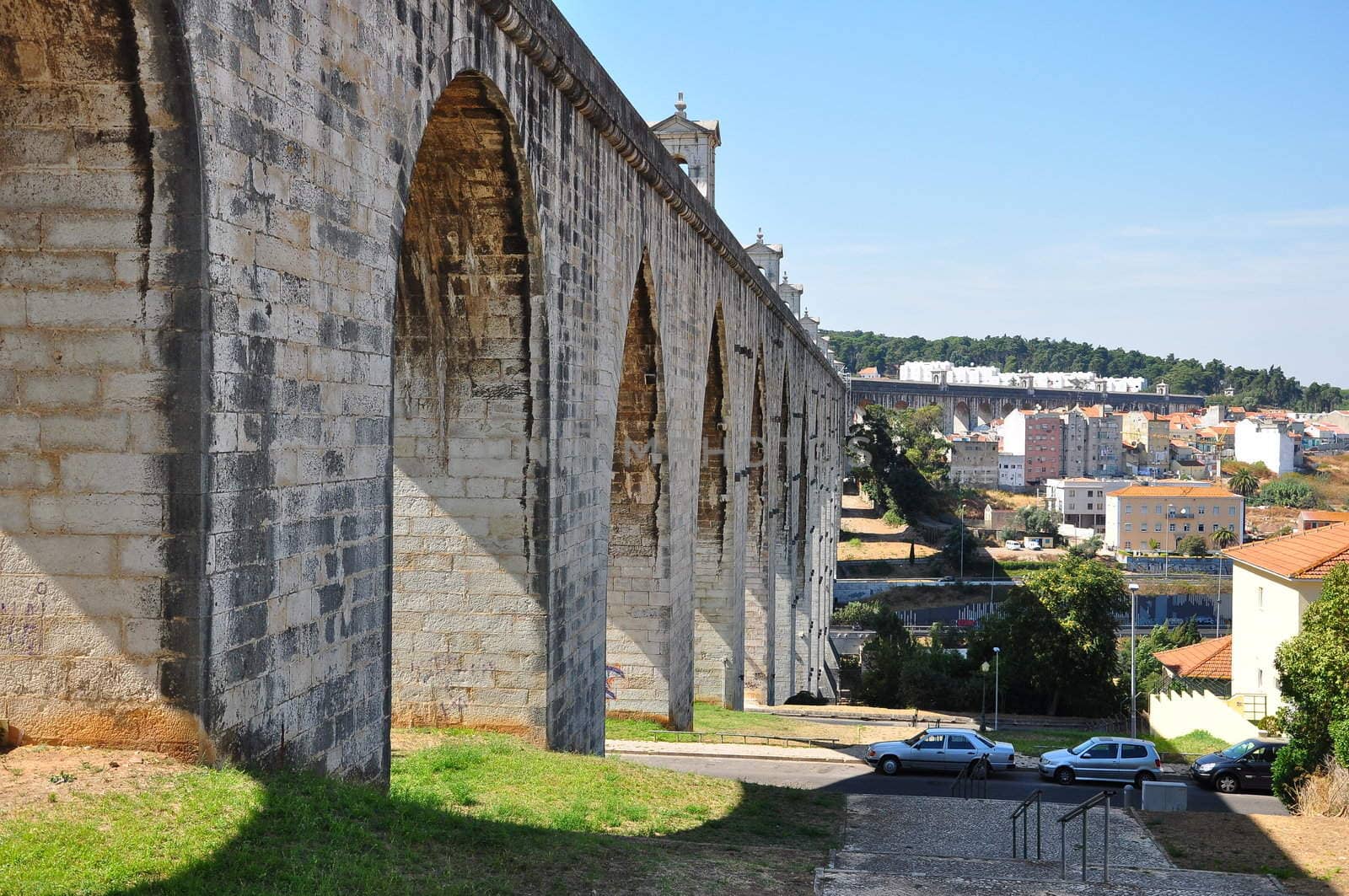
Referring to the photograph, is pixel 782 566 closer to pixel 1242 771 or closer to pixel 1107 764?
pixel 1107 764

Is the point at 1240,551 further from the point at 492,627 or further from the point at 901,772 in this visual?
the point at 492,627

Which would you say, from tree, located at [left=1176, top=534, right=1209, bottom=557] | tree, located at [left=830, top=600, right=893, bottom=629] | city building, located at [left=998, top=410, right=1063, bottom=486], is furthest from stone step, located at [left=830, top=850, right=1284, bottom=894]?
city building, located at [left=998, top=410, right=1063, bottom=486]

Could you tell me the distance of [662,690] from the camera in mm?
16234

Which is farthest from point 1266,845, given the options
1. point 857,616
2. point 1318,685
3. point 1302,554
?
point 857,616

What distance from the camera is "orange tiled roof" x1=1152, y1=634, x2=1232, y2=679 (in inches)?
1180

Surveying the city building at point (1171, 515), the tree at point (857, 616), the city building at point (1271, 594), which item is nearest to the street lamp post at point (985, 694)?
the city building at point (1271, 594)

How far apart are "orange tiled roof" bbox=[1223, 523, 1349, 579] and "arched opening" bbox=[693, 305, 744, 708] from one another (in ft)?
35.2

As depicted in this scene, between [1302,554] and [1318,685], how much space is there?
946 cm

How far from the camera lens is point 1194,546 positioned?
90.3m

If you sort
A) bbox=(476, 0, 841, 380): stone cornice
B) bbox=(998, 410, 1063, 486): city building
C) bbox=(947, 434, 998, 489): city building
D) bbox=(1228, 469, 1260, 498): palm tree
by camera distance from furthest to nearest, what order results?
bbox=(998, 410, 1063, 486): city building → bbox=(947, 434, 998, 489): city building → bbox=(1228, 469, 1260, 498): palm tree → bbox=(476, 0, 841, 380): stone cornice

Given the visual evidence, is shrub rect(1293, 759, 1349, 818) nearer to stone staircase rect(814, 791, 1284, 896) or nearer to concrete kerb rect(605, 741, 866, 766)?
stone staircase rect(814, 791, 1284, 896)

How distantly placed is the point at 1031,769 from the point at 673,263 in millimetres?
10799

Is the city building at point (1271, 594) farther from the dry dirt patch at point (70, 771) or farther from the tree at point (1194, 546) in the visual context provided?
the tree at point (1194, 546)

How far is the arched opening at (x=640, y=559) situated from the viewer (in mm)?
15633
